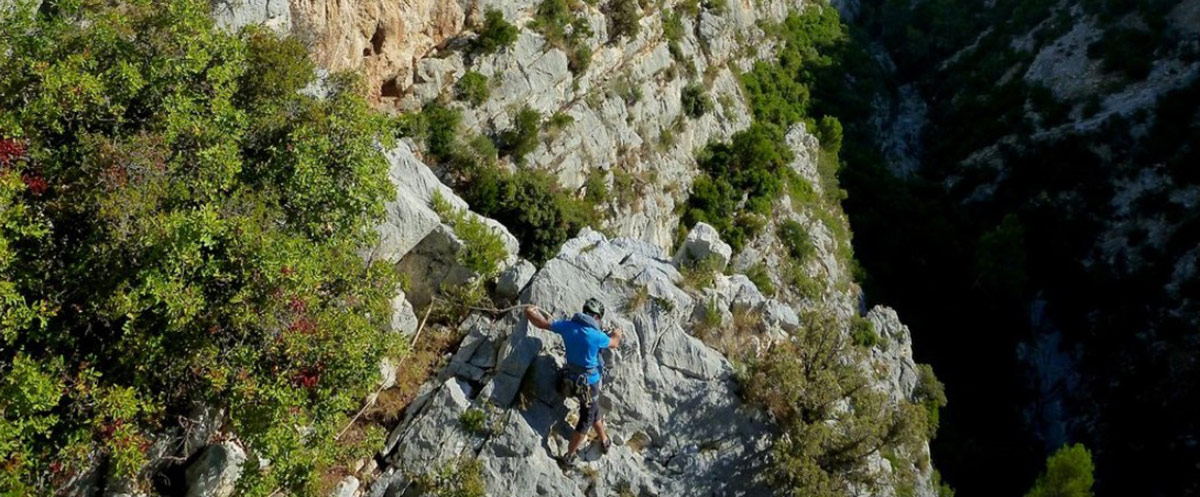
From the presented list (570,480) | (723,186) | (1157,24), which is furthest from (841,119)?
(570,480)

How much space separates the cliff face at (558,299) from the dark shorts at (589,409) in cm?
58

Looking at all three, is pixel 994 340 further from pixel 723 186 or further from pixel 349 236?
pixel 349 236

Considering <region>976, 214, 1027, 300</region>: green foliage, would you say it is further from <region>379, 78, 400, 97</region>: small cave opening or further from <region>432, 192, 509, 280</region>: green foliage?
<region>379, 78, 400, 97</region>: small cave opening

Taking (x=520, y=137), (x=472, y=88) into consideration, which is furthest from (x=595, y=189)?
(x=472, y=88)

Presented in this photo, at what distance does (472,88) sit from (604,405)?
926cm

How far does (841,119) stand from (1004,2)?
69.5 ft

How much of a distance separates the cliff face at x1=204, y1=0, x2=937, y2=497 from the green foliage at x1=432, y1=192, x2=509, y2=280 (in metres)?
0.11

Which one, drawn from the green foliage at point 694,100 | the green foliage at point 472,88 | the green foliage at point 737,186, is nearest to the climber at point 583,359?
the green foliage at point 472,88

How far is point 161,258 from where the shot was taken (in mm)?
8984

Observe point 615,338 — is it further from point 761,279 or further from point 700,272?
point 761,279

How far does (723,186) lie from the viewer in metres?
25.6

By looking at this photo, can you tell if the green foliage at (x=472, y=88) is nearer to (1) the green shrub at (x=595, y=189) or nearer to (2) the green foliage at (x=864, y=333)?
(1) the green shrub at (x=595, y=189)

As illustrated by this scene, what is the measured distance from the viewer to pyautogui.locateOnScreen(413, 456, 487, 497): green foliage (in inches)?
460

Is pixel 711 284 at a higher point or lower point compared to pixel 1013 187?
higher
